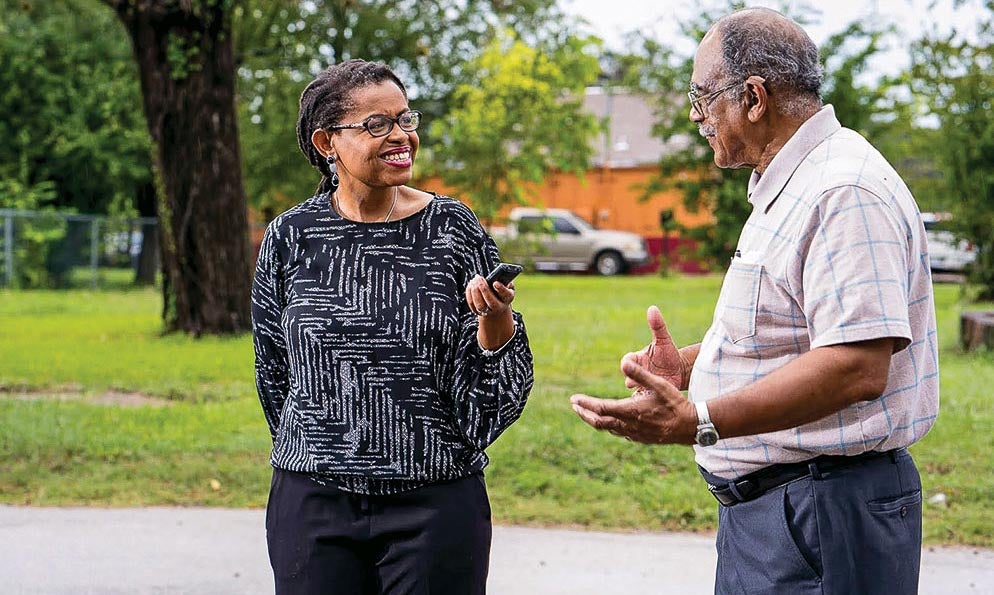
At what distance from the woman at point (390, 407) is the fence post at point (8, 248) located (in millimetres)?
24285

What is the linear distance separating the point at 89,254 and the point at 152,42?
49.1 feet

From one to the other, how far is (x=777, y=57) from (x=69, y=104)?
96.8 feet

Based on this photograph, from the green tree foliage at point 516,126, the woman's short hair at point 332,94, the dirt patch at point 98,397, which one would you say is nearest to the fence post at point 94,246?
the green tree foliage at point 516,126

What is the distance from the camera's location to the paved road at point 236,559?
5.88 m

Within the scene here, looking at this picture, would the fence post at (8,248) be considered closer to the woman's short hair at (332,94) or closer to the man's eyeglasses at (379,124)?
the woman's short hair at (332,94)

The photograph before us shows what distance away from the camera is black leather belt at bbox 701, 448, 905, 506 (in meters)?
2.72

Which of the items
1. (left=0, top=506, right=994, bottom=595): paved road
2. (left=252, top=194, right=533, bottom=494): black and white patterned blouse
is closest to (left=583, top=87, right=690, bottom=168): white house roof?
(left=0, top=506, right=994, bottom=595): paved road

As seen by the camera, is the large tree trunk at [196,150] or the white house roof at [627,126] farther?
the white house roof at [627,126]

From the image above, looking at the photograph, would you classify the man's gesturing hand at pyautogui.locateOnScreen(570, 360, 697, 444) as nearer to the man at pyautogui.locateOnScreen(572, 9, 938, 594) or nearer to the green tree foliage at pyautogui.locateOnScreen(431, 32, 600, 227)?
the man at pyautogui.locateOnScreen(572, 9, 938, 594)

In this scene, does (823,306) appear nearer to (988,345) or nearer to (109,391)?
(109,391)

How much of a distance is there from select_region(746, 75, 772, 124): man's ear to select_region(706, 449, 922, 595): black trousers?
0.75 m

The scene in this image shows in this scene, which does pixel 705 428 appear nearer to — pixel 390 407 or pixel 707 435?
pixel 707 435

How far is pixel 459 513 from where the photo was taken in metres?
3.22

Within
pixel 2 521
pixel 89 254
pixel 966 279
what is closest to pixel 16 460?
pixel 2 521
